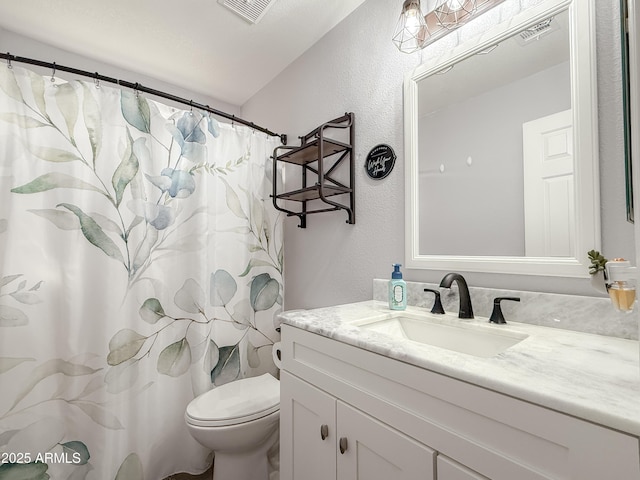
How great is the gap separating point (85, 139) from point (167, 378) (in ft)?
4.08

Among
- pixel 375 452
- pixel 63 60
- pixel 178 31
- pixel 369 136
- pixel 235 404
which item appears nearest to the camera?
pixel 375 452

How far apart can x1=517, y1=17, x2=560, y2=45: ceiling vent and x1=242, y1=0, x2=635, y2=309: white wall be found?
103mm

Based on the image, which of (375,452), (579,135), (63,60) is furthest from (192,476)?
(63,60)

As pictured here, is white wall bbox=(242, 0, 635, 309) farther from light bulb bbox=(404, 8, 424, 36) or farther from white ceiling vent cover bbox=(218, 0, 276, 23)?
white ceiling vent cover bbox=(218, 0, 276, 23)

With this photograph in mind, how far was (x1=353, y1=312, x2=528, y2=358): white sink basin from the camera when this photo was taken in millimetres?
901

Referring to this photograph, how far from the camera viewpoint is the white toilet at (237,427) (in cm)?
126

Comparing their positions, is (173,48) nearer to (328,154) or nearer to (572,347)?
(328,154)

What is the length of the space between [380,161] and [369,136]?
162mm

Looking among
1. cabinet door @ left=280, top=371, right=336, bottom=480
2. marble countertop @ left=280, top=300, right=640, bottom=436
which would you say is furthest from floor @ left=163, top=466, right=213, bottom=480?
marble countertop @ left=280, top=300, right=640, bottom=436

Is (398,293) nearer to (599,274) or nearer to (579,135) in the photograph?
(599,274)

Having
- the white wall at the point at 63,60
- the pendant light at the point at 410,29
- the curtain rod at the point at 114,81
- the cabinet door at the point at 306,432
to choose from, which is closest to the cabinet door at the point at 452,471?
the cabinet door at the point at 306,432

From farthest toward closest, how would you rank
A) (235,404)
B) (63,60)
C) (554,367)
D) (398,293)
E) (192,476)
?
(63,60) → (192,476) → (235,404) → (398,293) → (554,367)

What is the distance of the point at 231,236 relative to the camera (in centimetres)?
177

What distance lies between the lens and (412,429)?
27.0 inches
